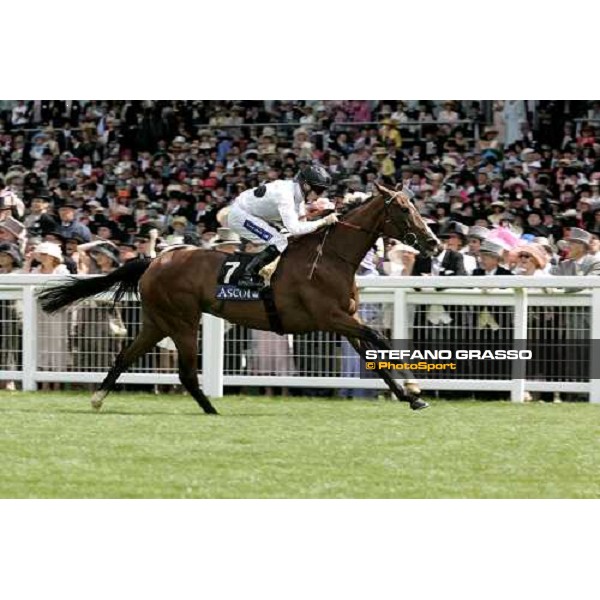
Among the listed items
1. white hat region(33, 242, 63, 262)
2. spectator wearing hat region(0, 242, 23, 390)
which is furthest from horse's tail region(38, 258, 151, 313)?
white hat region(33, 242, 63, 262)

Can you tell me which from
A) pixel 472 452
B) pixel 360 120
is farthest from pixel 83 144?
pixel 472 452

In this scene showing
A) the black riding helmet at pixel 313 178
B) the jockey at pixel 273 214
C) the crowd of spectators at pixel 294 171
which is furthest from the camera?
the crowd of spectators at pixel 294 171

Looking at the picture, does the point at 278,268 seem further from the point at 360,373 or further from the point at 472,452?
the point at 472,452

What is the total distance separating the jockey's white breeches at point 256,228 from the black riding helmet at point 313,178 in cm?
60

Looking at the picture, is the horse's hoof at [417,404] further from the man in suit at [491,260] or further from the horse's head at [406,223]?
the man in suit at [491,260]

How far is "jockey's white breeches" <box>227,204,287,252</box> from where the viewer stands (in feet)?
41.7

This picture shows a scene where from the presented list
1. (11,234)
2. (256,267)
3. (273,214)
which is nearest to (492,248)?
(273,214)

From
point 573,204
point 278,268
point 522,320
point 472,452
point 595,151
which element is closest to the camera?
point 472,452

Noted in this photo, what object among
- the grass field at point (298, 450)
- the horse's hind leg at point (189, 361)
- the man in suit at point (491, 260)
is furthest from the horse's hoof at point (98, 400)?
the man in suit at point (491, 260)

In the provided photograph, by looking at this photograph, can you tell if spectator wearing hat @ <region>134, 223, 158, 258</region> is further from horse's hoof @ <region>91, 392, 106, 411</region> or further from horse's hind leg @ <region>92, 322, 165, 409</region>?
horse's hoof @ <region>91, 392, 106, 411</region>

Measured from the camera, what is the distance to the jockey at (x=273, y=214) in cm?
1236

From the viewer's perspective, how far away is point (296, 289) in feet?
41.7

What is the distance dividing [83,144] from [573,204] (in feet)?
28.1

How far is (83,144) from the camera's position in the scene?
2255 centimetres
